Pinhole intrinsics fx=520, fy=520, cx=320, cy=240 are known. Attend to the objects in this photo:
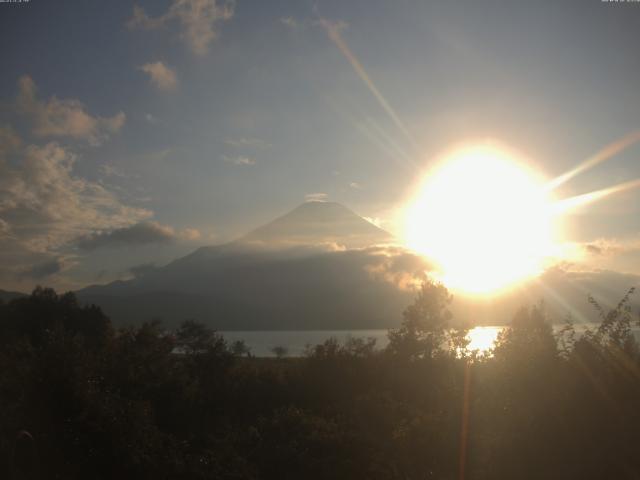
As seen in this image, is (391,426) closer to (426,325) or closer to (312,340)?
(426,325)

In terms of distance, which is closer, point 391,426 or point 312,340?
point 391,426

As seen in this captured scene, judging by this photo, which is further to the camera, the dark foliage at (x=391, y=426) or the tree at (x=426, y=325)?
the tree at (x=426, y=325)

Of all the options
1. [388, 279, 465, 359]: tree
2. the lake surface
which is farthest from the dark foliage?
[388, 279, 465, 359]: tree

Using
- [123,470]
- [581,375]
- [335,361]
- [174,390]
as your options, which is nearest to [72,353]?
[123,470]

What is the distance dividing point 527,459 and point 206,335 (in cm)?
3724

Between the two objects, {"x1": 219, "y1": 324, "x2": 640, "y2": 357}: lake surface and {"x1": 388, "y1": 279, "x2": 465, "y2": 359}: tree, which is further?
{"x1": 388, "y1": 279, "x2": 465, "y2": 359}: tree

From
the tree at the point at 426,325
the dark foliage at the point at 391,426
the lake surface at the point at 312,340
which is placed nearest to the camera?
the dark foliage at the point at 391,426

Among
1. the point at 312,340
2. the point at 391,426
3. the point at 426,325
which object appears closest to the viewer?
the point at 391,426

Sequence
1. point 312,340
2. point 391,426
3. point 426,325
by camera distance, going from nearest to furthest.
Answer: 1. point 391,426
2. point 426,325
3. point 312,340

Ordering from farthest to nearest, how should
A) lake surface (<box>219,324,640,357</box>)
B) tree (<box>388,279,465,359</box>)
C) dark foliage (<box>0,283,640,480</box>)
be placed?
tree (<box>388,279,465,359</box>) → lake surface (<box>219,324,640,357</box>) → dark foliage (<box>0,283,640,480</box>)

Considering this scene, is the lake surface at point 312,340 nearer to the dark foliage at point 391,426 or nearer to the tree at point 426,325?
the dark foliage at point 391,426

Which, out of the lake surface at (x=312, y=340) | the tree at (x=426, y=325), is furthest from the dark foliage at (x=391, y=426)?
the tree at (x=426, y=325)

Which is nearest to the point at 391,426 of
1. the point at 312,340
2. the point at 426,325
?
the point at 426,325

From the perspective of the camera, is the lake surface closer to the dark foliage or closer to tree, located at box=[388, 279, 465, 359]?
the dark foliage
